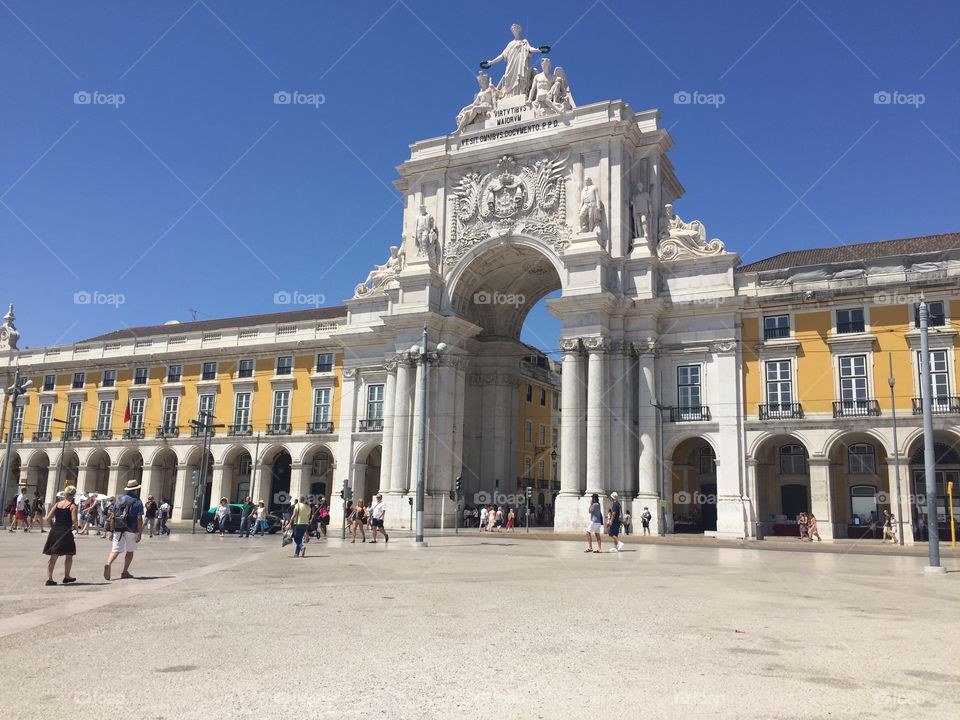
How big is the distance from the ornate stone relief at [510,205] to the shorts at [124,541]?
31.9 metres

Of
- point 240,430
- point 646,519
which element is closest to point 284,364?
point 240,430

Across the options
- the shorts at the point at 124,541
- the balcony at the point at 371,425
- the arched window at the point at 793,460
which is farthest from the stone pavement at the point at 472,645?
the balcony at the point at 371,425

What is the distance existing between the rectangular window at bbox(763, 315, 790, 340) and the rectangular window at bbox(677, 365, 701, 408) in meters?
3.82

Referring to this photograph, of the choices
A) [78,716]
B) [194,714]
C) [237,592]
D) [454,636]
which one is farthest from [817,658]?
[237,592]

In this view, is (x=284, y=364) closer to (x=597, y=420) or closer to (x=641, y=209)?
(x=597, y=420)

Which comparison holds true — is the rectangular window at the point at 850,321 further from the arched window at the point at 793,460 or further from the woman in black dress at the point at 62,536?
the woman in black dress at the point at 62,536

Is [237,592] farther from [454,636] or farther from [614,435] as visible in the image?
[614,435]

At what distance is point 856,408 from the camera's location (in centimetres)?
3806

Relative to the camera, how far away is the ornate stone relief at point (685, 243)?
42250mm

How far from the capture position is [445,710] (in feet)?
21.4

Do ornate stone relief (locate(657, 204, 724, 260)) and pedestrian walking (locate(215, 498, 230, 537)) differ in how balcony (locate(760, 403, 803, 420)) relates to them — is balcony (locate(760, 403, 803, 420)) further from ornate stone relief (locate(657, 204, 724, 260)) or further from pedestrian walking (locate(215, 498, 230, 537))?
pedestrian walking (locate(215, 498, 230, 537))

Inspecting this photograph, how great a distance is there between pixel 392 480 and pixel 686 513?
693 inches

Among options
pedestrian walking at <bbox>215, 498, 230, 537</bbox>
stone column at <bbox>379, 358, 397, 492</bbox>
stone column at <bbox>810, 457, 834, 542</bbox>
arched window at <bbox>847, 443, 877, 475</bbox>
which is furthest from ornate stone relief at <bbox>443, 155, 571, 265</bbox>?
arched window at <bbox>847, 443, 877, 475</bbox>

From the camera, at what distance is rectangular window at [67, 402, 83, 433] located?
2499 inches
